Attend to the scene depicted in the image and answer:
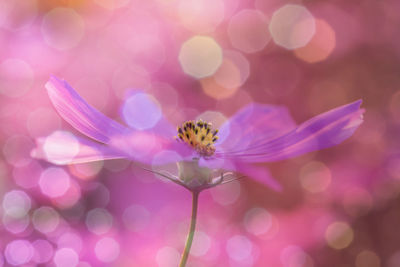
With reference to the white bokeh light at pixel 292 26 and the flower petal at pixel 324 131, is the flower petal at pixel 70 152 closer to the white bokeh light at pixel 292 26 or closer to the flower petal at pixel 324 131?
the flower petal at pixel 324 131

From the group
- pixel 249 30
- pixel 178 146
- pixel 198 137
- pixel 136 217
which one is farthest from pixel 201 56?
pixel 178 146

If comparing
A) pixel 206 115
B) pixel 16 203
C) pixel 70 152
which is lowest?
pixel 70 152

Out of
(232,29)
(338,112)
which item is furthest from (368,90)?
(338,112)

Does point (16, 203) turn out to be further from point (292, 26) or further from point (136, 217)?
point (292, 26)

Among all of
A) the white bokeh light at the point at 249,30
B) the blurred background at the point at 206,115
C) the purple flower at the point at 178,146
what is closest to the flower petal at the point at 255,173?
the purple flower at the point at 178,146

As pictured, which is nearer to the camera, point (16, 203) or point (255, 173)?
point (255, 173)

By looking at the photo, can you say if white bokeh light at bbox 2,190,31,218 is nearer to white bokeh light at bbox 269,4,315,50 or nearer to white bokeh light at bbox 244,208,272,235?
white bokeh light at bbox 244,208,272,235
